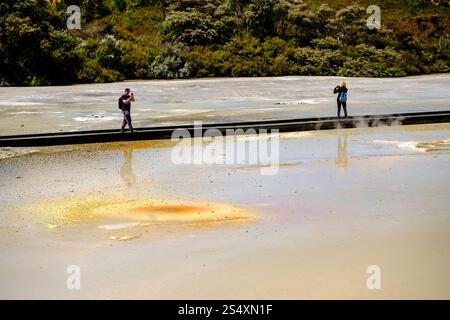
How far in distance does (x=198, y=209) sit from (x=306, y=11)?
4067cm

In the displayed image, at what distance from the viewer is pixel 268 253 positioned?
27.2 ft

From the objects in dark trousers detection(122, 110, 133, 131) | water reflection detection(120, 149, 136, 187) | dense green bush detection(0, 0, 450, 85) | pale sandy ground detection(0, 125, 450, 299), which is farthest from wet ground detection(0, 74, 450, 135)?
pale sandy ground detection(0, 125, 450, 299)

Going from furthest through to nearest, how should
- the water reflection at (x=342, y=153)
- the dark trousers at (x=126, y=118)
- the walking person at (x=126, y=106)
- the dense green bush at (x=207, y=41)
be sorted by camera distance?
the dense green bush at (x=207, y=41) < the dark trousers at (x=126, y=118) < the walking person at (x=126, y=106) < the water reflection at (x=342, y=153)

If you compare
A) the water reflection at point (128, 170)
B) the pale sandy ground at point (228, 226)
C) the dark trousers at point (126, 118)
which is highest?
the dark trousers at point (126, 118)

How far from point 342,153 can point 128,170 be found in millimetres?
4842

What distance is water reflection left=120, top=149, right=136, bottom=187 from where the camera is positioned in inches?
503

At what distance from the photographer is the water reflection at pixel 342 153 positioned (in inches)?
553

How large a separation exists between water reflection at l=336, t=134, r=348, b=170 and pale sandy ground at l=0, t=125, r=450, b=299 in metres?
0.17

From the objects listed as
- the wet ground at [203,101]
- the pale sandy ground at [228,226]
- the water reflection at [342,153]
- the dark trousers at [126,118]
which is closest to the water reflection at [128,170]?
the pale sandy ground at [228,226]

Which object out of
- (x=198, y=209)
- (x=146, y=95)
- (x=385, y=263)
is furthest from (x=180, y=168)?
(x=146, y=95)

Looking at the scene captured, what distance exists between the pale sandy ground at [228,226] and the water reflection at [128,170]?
38 millimetres

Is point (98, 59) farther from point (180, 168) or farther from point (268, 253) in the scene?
point (268, 253)

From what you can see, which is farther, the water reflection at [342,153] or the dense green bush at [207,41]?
the dense green bush at [207,41]

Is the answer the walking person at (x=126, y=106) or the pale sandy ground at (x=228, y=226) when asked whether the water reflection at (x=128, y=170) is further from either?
the walking person at (x=126, y=106)
